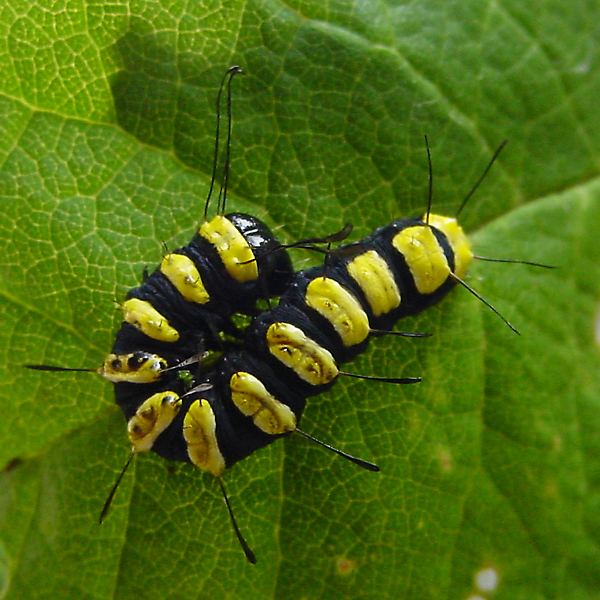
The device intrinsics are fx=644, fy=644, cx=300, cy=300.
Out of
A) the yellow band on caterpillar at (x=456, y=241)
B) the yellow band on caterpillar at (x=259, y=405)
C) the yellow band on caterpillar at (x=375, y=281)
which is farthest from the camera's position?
the yellow band on caterpillar at (x=456, y=241)

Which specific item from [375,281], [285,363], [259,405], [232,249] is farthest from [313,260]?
[259,405]

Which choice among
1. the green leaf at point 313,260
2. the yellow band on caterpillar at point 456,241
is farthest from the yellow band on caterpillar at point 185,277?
the yellow band on caterpillar at point 456,241

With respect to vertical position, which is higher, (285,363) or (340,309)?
(340,309)

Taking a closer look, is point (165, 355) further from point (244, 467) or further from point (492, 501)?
point (492, 501)

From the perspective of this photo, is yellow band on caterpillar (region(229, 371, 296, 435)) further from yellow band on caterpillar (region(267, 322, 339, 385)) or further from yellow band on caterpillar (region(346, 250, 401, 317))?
yellow band on caterpillar (region(346, 250, 401, 317))

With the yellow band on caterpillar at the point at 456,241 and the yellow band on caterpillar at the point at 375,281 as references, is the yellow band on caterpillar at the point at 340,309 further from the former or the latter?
the yellow band on caterpillar at the point at 456,241

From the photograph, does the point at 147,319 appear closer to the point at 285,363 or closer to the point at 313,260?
the point at 285,363
